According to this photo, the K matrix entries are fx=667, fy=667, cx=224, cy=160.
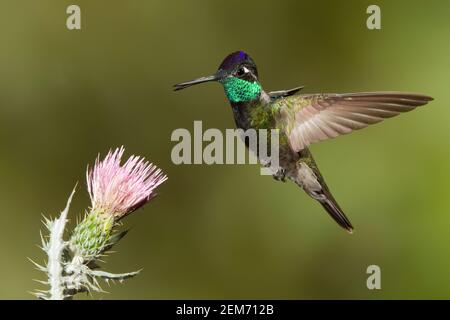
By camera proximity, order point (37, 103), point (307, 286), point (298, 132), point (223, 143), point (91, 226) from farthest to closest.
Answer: point (37, 103) < point (307, 286) < point (223, 143) < point (298, 132) < point (91, 226)

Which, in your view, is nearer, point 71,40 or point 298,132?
point 298,132

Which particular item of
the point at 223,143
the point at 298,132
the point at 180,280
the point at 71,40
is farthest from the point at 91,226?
the point at 71,40

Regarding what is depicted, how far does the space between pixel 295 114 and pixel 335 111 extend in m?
0.34

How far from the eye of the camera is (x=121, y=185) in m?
3.75

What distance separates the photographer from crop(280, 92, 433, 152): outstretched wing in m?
3.49

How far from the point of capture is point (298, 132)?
4.23m

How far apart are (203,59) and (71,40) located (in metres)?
1.56

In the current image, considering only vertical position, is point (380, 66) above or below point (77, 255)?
above

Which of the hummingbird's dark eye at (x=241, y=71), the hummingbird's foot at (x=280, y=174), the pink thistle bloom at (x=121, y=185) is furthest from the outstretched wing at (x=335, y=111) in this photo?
the pink thistle bloom at (x=121, y=185)

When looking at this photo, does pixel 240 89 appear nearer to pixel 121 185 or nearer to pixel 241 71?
pixel 241 71

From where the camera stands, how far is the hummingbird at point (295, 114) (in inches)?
152

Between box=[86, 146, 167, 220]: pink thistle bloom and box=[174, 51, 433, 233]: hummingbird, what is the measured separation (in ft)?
1.78

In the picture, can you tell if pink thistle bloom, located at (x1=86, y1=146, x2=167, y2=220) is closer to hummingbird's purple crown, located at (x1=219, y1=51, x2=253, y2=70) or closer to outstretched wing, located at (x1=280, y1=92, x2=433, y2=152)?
hummingbird's purple crown, located at (x1=219, y1=51, x2=253, y2=70)

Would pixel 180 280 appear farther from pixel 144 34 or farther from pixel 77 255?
pixel 77 255
